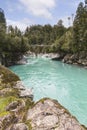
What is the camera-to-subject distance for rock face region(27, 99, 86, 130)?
22.0 feet

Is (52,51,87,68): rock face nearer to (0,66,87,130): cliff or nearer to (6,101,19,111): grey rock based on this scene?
(6,101,19,111): grey rock

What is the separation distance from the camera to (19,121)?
7395 millimetres

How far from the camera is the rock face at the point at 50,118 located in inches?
263

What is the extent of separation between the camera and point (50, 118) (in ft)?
23.1

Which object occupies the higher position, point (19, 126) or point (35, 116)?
point (35, 116)

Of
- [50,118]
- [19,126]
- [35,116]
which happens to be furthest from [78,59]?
[19,126]

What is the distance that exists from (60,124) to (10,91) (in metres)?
4.42

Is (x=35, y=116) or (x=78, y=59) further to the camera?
(x=78, y=59)

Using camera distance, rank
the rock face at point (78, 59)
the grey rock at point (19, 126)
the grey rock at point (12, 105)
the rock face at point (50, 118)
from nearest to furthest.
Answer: the rock face at point (50, 118) → the grey rock at point (19, 126) → the grey rock at point (12, 105) → the rock face at point (78, 59)

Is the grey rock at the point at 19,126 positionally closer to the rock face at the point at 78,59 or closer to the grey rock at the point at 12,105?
the grey rock at the point at 12,105

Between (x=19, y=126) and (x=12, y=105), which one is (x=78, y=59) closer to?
(x=12, y=105)

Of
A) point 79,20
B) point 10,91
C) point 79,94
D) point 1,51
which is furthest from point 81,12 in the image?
point 10,91

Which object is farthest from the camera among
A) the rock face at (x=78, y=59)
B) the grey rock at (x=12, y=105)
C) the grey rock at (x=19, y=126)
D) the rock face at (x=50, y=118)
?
the rock face at (x=78, y=59)

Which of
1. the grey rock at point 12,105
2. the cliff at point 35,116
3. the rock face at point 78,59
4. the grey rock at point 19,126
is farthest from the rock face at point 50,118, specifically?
the rock face at point 78,59
